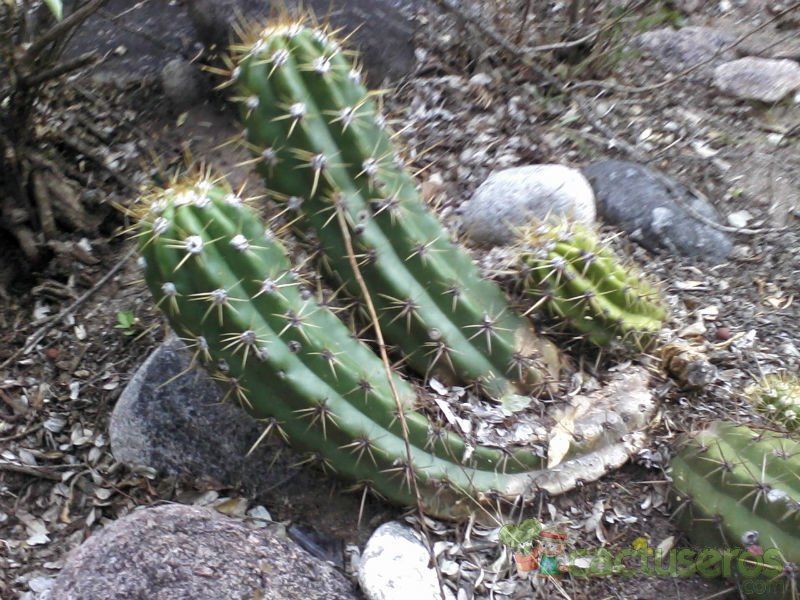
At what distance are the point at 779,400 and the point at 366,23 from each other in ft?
7.84

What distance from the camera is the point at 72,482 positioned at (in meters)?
2.57

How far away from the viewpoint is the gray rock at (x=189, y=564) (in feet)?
6.08

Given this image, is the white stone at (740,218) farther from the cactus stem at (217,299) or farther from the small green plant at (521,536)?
the cactus stem at (217,299)

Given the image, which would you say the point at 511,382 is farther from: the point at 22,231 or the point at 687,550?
the point at 22,231

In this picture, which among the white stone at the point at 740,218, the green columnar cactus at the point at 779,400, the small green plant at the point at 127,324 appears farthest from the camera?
the white stone at the point at 740,218

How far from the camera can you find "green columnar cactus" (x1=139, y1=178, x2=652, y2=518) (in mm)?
1951

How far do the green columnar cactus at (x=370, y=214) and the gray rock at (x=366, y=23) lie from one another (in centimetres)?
143

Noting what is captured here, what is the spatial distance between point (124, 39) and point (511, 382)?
2740mm

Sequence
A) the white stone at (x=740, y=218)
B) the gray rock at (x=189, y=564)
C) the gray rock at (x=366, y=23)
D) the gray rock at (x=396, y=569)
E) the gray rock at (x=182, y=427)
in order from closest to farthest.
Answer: the gray rock at (x=189, y=564), the gray rock at (x=396, y=569), the gray rock at (x=182, y=427), the white stone at (x=740, y=218), the gray rock at (x=366, y=23)

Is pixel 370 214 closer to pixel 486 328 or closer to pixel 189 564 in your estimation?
pixel 486 328

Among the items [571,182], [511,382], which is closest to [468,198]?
[571,182]

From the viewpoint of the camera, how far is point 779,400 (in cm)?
233

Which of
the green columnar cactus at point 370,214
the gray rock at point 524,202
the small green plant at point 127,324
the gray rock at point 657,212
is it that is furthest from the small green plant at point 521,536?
the small green plant at point 127,324

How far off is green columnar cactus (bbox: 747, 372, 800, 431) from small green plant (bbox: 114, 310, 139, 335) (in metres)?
2.06
